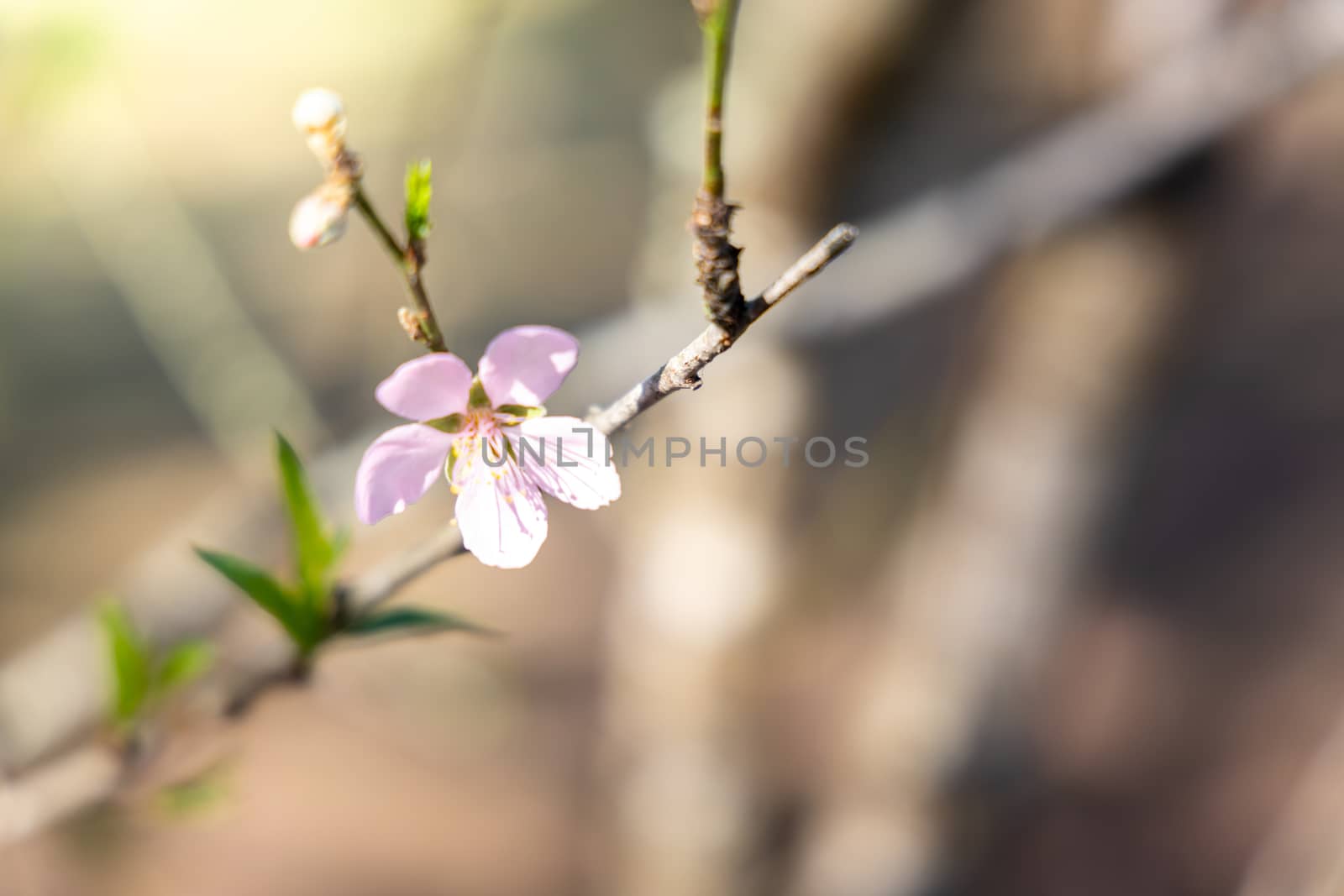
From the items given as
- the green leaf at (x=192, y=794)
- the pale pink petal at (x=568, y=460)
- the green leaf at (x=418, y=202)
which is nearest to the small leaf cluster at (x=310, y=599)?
the pale pink petal at (x=568, y=460)

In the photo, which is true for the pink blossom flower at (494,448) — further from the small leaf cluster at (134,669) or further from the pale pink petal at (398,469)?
the small leaf cluster at (134,669)

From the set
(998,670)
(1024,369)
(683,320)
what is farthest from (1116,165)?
(998,670)

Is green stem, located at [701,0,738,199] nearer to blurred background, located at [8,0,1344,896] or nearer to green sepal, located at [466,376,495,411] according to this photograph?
green sepal, located at [466,376,495,411]

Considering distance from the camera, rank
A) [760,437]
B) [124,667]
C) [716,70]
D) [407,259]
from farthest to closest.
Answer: [760,437] < [124,667] < [407,259] < [716,70]

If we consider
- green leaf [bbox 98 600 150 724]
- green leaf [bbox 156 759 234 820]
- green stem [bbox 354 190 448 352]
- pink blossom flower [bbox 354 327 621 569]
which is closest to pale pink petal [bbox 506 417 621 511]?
pink blossom flower [bbox 354 327 621 569]

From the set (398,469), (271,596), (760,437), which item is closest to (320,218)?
(398,469)

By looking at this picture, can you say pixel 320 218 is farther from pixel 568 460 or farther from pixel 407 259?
pixel 568 460

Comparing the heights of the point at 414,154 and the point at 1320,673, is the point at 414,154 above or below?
above

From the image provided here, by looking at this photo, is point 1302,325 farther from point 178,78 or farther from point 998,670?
point 178,78
